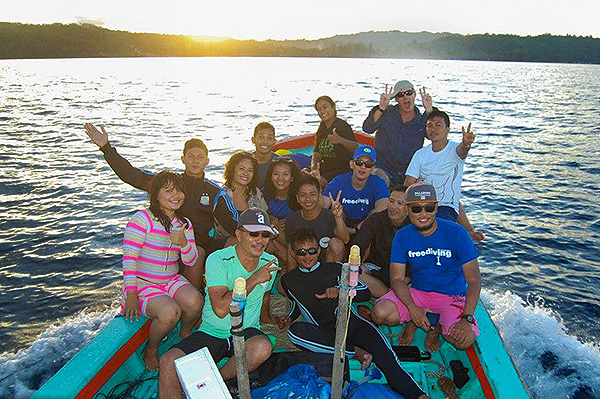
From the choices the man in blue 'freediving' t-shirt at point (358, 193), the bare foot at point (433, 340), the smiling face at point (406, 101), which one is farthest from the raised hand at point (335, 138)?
the bare foot at point (433, 340)

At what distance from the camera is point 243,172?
16.8 ft

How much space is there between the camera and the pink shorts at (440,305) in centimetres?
446

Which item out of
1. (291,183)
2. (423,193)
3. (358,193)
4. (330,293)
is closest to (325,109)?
(358,193)

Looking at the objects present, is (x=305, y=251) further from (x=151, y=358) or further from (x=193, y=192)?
(x=151, y=358)

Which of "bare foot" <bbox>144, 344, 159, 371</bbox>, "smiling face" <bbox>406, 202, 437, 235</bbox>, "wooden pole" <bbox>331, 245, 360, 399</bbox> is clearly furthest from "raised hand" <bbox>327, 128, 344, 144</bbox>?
"wooden pole" <bbox>331, 245, 360, 399</bbox>

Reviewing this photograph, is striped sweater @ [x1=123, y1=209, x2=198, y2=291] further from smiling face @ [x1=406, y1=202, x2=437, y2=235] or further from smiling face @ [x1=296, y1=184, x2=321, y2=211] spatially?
smiling face @ [x1=406, y1=202, x2=437, y2=235]

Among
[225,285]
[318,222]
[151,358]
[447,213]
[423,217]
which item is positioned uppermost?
[423,217]

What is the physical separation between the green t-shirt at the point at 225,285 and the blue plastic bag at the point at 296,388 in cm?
58

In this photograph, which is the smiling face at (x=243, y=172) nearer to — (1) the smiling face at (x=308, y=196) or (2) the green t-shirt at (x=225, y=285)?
(1) the smiling face at (x=308, y=196)

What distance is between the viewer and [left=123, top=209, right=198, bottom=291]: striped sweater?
13.4 feet

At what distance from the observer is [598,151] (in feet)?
65.3

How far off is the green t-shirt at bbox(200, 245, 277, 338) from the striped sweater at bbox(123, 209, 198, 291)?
2.03 ft

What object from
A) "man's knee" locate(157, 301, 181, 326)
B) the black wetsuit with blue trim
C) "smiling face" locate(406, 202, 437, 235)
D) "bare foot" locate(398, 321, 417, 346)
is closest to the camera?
the black wetsuit with blue trim

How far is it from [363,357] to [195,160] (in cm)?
281
